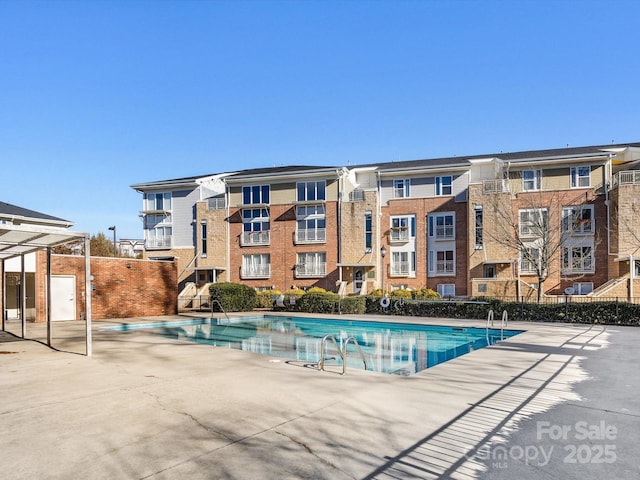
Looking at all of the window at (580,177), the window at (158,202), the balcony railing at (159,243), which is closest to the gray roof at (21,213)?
the balcony railing at (159,243)

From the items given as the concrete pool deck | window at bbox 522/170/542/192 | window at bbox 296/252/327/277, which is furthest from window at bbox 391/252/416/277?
the concrete pool deck

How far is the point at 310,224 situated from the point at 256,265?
5796mm

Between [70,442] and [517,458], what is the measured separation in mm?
4981

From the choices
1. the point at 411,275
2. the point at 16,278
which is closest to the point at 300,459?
the point at 16,278

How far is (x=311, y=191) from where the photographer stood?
36156 millimetres

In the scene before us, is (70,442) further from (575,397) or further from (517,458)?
(575,397)

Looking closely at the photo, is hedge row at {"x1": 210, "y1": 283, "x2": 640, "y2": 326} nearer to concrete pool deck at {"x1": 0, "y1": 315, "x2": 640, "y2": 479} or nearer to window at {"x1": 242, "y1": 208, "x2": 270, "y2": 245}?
window at {"x1": 242, "y1": 208, "x2": 270, "y2": 245}

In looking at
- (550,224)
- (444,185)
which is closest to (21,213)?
(444,185)

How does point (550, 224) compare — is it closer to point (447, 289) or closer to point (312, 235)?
point (447, 289)

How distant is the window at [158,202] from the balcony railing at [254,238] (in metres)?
8.18

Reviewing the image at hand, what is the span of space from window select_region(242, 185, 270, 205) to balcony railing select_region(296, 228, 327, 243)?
4149 mm

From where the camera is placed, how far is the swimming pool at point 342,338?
42.8 ft

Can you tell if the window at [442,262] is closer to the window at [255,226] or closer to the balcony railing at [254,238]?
the balcony railing at [254,238]

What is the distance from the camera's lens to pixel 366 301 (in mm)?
27156
